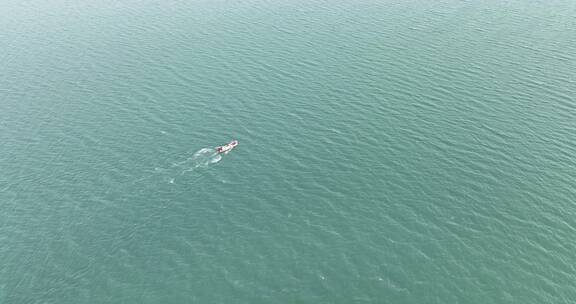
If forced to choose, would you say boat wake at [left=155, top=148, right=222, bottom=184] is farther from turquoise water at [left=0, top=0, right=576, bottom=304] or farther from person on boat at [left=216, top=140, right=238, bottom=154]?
person on boat at [left=216, top=140, right=238, bottom=154]

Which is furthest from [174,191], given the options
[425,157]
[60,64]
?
[60,64]

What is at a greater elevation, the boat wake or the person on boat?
the person on boat

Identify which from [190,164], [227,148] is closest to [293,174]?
[227,148]

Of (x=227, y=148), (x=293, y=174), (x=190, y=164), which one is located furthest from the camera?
(x=227, y=148)

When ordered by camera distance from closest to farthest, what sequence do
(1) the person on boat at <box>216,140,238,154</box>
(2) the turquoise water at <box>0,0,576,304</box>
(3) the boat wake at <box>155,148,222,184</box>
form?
(2) the turquoise water at <box>0,0,576,304</box>
(3) the boat wake at <box>155,148,222,184</box>
(1) the person on boat at <box>216,140,238,154</box>

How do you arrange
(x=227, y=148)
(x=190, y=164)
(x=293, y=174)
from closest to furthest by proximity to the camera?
(x=293, y=174) < (x=190, y=164) < (x=227, y=148)

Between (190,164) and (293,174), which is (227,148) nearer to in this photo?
(190,164)

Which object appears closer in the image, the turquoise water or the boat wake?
the turquoise water

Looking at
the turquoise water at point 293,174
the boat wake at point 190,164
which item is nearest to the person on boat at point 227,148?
the boat wake at point 190,164

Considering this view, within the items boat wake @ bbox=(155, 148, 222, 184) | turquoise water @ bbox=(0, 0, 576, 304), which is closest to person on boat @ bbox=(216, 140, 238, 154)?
boat wake @ bbox=(155, 148, 222, 184)
